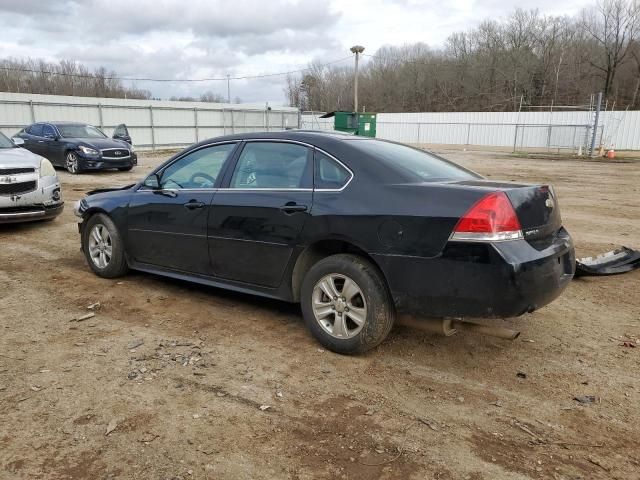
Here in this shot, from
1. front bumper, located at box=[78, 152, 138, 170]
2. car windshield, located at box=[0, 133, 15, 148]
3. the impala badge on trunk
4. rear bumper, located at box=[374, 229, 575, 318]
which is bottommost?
front bumper, located at box=[78, 152, 138, 170]

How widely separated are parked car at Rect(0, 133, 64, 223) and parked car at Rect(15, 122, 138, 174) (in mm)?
7777

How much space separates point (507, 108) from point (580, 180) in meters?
50.5

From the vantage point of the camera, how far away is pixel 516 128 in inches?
1260

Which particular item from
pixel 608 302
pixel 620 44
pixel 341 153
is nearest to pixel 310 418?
pixel 341 153

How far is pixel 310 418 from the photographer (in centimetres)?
295

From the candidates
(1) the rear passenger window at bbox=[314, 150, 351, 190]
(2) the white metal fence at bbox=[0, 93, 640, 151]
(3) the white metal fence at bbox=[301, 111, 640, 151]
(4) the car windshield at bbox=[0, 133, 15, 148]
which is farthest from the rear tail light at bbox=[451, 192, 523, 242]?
(3) the white metal fence at bbox=[301, 111, 640, 151]

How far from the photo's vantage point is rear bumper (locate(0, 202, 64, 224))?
727 cm

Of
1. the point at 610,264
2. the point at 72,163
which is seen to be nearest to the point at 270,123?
the point at 72,163

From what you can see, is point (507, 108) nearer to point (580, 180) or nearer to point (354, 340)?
point (580, 180)

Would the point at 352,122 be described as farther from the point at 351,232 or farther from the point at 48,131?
the point at 351,232

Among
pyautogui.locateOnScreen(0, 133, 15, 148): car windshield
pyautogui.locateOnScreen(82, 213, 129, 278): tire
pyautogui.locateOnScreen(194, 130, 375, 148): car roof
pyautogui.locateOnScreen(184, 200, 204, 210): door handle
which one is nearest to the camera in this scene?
pyautogui.locateOnScreen(194, 130, 375, 148): car roof

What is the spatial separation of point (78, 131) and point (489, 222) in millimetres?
16404

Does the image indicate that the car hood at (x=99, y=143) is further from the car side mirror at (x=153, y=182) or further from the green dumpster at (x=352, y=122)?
the green dumpster at (x=352, y=122)

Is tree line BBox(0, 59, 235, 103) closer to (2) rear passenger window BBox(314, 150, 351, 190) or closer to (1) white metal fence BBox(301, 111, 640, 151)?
(1) white metal fence BBox(301, 111, 640, 151)
